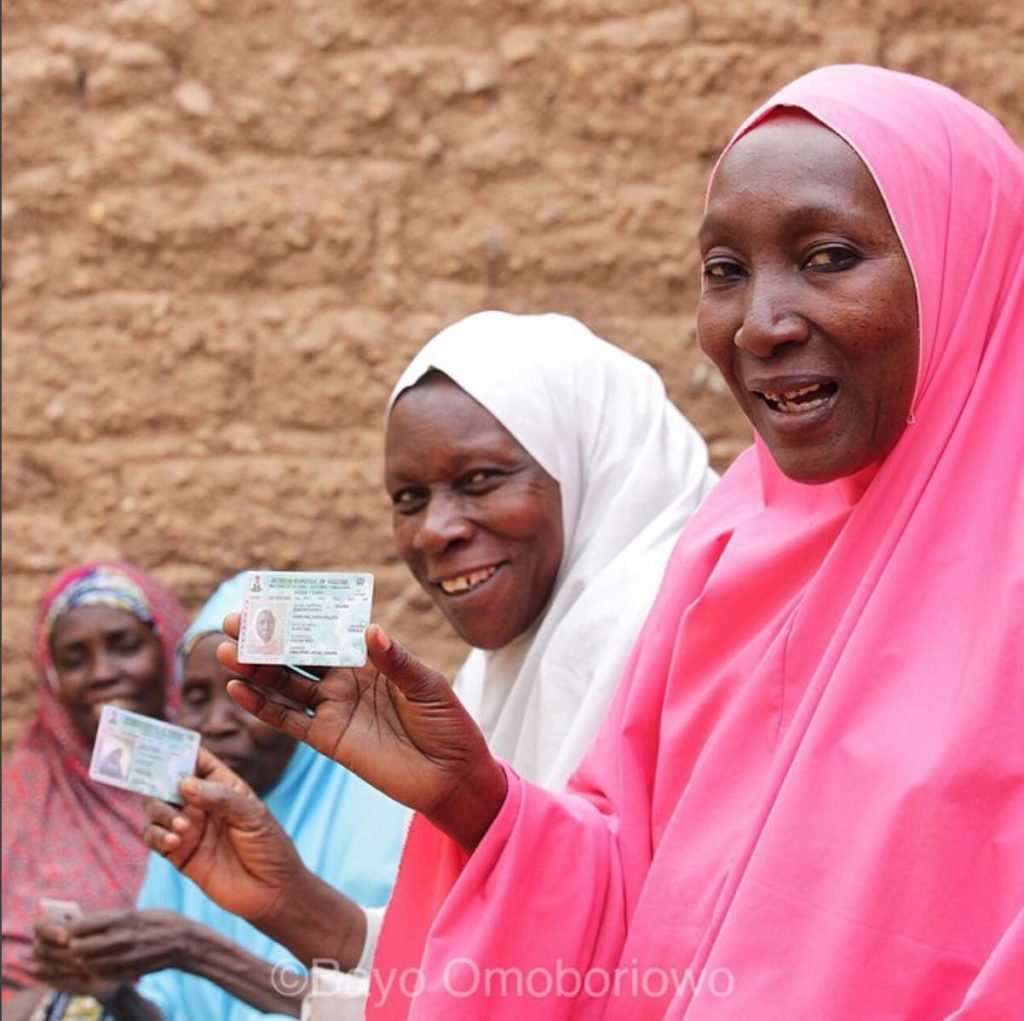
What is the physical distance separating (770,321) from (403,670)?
574 mm

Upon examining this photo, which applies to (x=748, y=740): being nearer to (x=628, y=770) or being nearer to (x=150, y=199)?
(x=628, y=770)

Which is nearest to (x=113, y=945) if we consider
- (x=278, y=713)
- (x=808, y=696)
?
(x=278, y=713)

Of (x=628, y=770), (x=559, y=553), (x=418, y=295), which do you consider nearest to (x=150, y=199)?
(x=418, y=295)

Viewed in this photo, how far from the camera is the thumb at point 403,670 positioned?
2107 mm

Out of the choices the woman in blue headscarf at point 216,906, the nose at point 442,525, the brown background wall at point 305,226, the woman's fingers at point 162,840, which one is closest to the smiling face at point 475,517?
the nose at point 442,525

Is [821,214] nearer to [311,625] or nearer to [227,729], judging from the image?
[311,625]

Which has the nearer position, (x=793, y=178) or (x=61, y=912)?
(x=793, y=178)

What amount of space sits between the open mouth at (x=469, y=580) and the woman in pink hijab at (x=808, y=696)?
66cm

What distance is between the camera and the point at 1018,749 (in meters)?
1.83

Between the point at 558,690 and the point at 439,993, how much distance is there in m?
0.77

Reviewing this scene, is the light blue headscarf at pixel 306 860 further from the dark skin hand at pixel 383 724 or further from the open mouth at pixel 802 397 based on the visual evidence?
the open mouth at pixel 802 397

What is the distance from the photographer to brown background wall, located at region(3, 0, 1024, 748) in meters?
4.31

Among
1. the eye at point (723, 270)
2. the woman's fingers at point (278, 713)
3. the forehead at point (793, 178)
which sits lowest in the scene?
the woman's fingers at point (278, 713)

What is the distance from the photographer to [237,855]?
2822 mm
